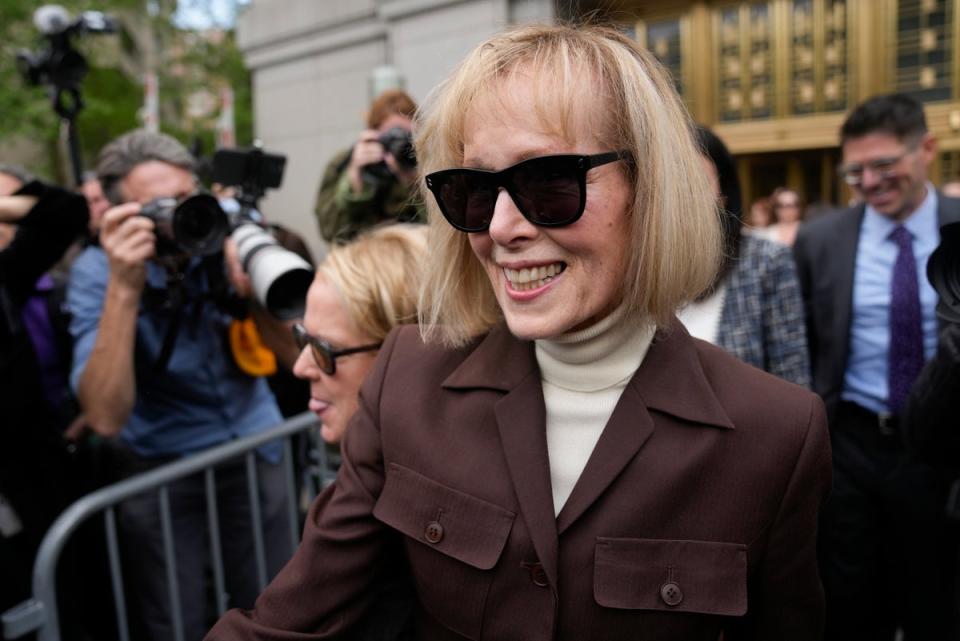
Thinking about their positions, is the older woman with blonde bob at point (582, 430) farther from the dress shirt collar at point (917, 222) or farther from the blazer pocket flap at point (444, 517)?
the dress shirt collar at point (917, 222)

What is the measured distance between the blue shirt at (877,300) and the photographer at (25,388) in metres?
2.87

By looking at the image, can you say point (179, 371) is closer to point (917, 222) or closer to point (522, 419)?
point (522, 419)

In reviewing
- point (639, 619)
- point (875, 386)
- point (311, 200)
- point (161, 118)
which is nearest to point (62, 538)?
point (639, 619)

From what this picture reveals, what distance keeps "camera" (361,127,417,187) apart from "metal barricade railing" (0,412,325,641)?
1001 millimetres

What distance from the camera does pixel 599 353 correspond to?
1362 mm

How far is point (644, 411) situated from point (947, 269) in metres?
0.74

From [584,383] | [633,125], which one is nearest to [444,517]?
[584,383]

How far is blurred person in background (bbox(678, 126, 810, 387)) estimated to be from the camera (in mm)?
2482

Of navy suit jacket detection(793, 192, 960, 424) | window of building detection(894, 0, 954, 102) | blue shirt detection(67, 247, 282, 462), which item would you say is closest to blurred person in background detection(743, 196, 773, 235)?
window of building detection(894, 0, 954, 102)

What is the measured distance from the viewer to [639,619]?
127 cm

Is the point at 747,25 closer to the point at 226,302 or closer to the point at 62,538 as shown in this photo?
the point at 226,302

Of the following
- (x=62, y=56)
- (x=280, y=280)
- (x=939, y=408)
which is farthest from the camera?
(x=62, y=56)

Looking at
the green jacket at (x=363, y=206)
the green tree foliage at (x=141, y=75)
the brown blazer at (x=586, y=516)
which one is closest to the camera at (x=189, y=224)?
the green jacket at (x=363, y=206)

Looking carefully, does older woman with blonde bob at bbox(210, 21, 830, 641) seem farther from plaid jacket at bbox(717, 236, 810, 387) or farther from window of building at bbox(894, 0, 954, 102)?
window of building at bbox(894, 0, 954, 102)
